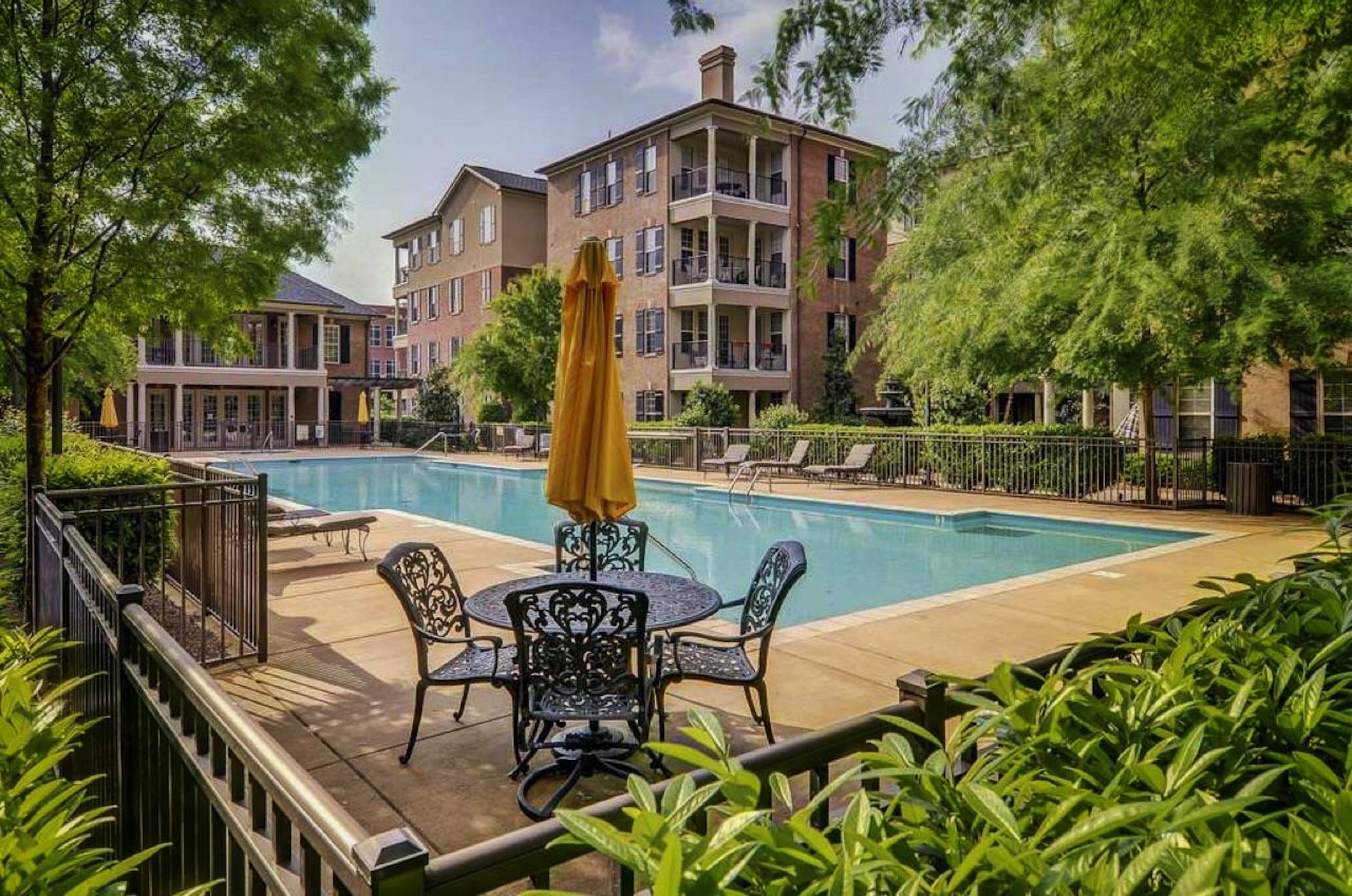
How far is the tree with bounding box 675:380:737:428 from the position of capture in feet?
87.0

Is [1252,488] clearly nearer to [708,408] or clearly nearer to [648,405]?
[708,408]

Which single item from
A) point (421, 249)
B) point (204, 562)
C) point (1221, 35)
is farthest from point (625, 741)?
point (421, 249)

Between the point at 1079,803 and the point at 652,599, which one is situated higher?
the point at 1079,803

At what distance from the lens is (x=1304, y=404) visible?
721 inches

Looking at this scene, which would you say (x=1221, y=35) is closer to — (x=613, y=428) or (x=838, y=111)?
(x=838, y=111)

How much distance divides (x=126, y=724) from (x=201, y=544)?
341cm

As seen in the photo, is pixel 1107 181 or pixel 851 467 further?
pixel 851 467

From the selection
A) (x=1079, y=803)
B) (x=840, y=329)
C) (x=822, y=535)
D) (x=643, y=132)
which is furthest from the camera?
(x=840, y=329)

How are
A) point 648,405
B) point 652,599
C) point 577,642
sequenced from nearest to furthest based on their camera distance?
point 577,642, point 652,599, point 648,405

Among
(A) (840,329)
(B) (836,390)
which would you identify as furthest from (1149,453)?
(A) (840,329)

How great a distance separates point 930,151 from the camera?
5.00 meters

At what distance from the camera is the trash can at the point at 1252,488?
14289mm

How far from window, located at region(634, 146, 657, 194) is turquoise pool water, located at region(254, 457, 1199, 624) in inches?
531

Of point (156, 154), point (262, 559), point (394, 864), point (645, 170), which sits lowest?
point (262, 559)
